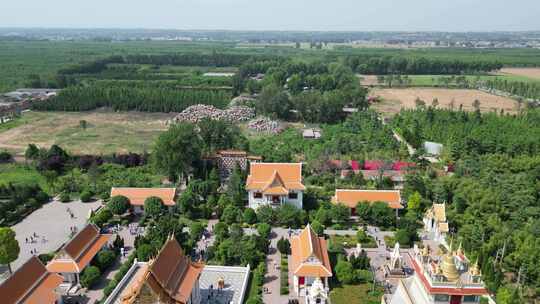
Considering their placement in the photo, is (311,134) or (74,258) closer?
(74,258)

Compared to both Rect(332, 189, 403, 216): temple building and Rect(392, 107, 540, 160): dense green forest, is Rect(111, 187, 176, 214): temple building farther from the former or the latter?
Rect(392, 107, 540, 160): dense green forest

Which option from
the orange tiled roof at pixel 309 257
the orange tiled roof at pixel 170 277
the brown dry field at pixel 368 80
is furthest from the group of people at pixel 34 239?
the brown dry field at pixel 368 80

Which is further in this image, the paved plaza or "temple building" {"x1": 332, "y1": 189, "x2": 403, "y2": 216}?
"temple building" {"x1": 332, "y1": 189, "x2": 403, "y2": 216}

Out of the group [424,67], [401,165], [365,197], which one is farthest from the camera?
[424,67]

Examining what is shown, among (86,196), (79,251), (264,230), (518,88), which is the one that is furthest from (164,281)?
(518,88)

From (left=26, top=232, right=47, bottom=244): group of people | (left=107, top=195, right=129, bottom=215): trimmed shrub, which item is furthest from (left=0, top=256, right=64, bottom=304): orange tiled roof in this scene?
(left=107, top=195, right=129, bottom=215): trimmed shrub

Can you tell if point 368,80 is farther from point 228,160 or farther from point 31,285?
point 31,285
